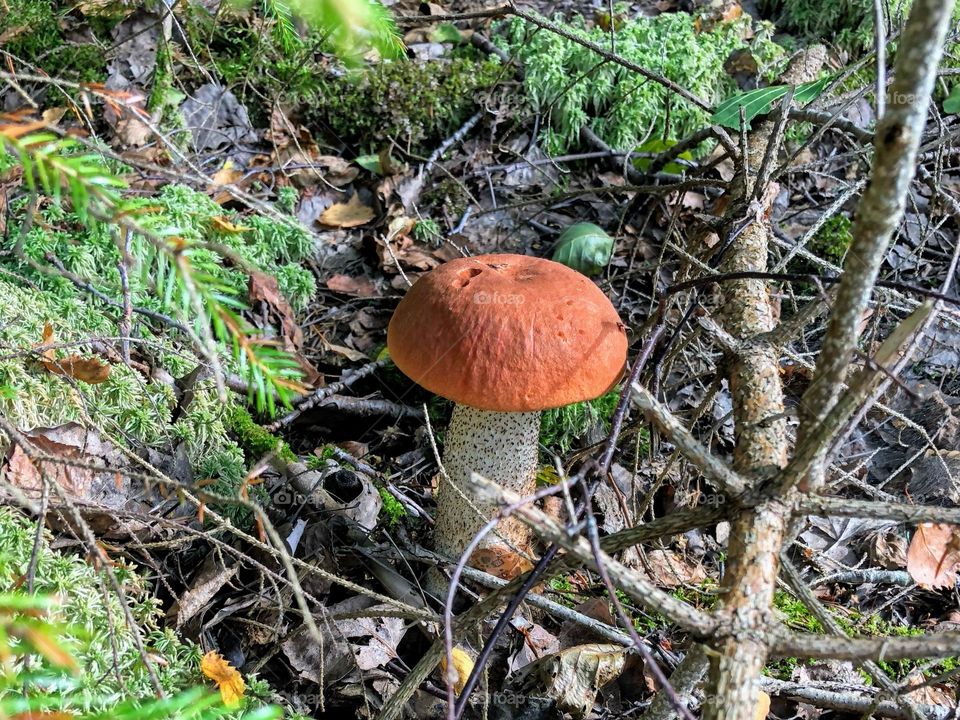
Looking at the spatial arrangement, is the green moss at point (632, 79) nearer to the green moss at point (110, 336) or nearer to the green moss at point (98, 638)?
the green moss at point (110, 336)

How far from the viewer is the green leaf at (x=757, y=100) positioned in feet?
8.59

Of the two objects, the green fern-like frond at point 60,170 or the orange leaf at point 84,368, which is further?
the orange leaf at point 84,368

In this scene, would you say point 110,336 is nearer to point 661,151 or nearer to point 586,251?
point 586,251

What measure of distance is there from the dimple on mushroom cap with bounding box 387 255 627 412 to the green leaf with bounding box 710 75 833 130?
3.65ft

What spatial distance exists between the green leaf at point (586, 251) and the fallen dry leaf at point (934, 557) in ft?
5.93

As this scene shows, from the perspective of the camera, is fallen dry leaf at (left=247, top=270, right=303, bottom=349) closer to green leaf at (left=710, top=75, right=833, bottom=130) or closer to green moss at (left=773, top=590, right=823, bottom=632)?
green leaf at (left=710, top=75, right=833, bottom=130)

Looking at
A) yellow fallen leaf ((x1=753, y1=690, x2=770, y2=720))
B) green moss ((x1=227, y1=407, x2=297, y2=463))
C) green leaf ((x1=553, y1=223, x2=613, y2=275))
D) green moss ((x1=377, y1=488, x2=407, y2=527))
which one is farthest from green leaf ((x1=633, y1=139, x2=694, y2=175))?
yellow fallen leaf ((x1=753, y1=690, x2=770, y2=720))

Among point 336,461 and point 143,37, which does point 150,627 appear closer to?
point 336,461

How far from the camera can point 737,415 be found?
208 centimetres

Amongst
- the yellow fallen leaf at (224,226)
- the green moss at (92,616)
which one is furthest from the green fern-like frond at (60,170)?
the yellow fallen leaf at (224,226)

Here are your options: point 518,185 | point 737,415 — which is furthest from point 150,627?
point 518,185

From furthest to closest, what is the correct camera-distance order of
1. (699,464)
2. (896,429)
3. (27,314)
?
(896,429), (27,314), (699,464)

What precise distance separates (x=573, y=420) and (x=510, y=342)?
1164 millimetres

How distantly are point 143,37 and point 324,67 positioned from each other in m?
1.01
